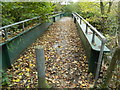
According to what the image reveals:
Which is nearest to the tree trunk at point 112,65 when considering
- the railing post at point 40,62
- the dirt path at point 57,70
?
the dirt path at point 57,70

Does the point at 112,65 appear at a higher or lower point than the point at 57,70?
higher

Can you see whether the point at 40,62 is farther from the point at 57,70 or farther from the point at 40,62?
the point at 57,70

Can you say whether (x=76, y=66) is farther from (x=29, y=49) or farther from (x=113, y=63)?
(x=29, y=49)

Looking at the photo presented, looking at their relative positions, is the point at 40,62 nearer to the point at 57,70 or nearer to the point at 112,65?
the point at 57,70

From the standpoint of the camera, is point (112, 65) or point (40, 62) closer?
point (112, 65)

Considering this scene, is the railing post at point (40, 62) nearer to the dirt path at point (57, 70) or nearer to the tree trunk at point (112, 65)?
the dirt path at point (57, 70)

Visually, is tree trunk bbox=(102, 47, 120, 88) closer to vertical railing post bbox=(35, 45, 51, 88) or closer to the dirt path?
the dirt path

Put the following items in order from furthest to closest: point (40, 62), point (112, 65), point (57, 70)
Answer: point (57, 70)
point (40, 62)
point (112, 65)

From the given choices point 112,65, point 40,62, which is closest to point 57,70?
point 40,62

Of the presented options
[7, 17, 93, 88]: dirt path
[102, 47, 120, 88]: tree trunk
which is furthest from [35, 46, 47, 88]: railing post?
[102, 47, 120, 88]: tree trunk

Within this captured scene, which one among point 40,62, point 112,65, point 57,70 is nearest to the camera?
point 112,65

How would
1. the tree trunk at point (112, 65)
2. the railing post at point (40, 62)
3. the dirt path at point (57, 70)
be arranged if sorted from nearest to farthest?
the tree trunk at point (112, 65)
the railing post at point (40, 62)
the dirt path at point (57, 70)

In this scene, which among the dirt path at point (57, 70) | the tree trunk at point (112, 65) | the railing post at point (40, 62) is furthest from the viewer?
the dirt path at point (57, 70)

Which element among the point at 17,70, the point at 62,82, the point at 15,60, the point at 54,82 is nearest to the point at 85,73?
the point at 62,82
